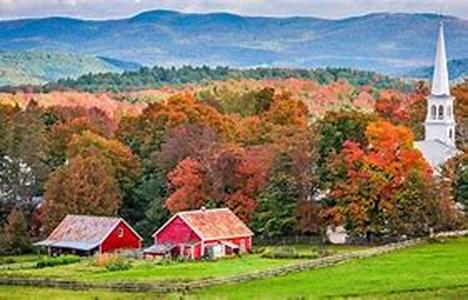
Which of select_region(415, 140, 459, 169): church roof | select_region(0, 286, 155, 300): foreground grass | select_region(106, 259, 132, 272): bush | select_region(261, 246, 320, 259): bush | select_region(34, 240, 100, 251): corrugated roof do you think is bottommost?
select_region(0, 286, 155, 300): foreground grass

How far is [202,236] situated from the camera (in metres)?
73.4

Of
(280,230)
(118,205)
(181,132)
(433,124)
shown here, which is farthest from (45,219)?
(433,124)

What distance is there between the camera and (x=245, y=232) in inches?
3012

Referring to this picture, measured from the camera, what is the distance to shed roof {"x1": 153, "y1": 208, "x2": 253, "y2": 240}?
74188 mm

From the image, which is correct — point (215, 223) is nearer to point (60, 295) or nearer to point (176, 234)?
point (176, 234)

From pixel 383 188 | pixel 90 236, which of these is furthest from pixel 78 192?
pixel 383 188

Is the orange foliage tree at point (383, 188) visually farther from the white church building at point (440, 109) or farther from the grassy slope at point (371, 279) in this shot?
the white church building at point (440, 109)

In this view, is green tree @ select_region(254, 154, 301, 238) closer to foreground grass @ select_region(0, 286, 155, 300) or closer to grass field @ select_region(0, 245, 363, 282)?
grass field @ select_region(0, 245, 363, 282)

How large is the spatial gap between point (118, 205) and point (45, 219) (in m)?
5.62

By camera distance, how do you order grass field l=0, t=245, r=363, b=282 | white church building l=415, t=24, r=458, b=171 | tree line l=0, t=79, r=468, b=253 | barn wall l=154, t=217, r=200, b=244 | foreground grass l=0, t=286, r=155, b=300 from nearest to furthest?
foreground grass l=0, t=286, r=155, b=300 → grass field l=0, t=245, r=363, b=282 → barn wall l=154, t=217, r=200, b=244 → tree line l=0, t=79, r=468, b=253 → white church building l=415, t=24, r=458, b=171

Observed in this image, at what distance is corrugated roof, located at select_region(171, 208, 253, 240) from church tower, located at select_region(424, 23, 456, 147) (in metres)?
25.1

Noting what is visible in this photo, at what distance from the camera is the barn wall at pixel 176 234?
74.1m

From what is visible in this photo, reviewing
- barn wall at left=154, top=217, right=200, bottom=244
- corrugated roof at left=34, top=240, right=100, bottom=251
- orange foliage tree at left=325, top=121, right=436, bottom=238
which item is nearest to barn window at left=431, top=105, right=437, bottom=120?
orange foliage tree at left=325, top=121, right=436, bottom=238

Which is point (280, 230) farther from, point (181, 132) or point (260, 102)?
point (260, 102)
